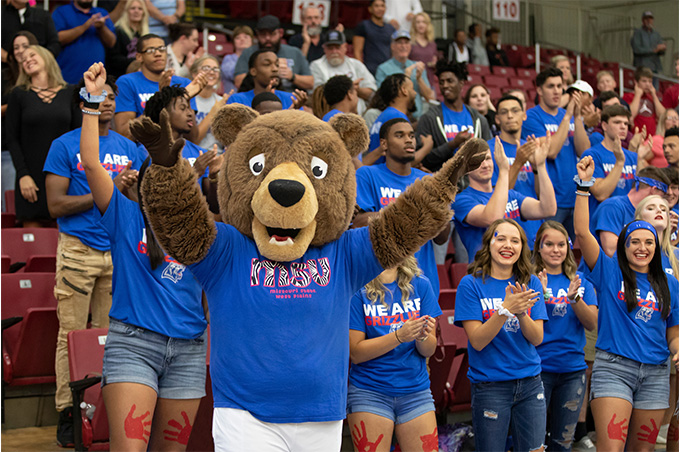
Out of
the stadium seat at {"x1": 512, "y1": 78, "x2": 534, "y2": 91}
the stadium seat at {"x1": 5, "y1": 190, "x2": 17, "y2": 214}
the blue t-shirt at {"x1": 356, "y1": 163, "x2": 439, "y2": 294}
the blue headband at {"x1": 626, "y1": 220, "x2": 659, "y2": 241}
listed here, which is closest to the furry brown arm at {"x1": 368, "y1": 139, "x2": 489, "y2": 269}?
the blue t-shirt at {"x1": 356, "y1": 163, "x2": 439, "y2": 294}

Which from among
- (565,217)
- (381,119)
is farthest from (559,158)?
(381,119)

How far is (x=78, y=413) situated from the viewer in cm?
375

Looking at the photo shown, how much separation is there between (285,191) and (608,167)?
4.45 metres

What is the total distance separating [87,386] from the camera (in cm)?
366

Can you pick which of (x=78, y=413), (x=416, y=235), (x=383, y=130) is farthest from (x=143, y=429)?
(x=383, y=130)

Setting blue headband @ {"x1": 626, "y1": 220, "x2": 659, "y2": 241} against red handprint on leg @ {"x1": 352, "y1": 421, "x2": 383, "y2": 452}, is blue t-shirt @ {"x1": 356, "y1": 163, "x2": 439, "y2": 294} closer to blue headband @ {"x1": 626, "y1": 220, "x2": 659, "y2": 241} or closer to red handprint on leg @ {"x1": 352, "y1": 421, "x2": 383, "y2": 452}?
blue headband @ {"x1": 626, "y1": 220, "x2": 659, "y2": 241}

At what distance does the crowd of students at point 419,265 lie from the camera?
3.25m

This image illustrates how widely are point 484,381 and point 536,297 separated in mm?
485

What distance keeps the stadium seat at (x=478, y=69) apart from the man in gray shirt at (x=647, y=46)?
2.63 m

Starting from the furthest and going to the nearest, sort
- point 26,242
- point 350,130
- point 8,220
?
point 8,220 < point 26,242 < point 350,130

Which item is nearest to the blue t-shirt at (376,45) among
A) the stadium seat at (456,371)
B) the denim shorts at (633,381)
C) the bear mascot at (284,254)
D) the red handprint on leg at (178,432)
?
the stadium seat at (456,371)

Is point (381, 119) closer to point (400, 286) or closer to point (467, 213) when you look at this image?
point (467, 213)

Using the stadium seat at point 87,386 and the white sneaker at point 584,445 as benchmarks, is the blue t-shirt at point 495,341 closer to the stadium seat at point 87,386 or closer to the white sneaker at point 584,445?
the white sneaker at point 584,445

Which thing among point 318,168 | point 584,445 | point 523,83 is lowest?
point 584,445
